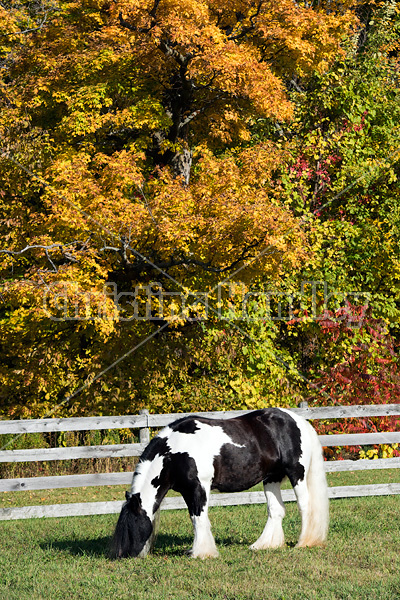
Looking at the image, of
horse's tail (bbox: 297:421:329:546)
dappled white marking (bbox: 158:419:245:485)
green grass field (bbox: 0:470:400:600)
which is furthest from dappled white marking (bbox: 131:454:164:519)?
horse's tail (bbox: 297:421:329:546)

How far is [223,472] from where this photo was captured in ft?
22.2

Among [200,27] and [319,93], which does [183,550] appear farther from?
[319,93]

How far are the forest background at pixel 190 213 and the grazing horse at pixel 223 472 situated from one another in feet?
16.7

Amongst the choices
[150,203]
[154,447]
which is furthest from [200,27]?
[154,447]

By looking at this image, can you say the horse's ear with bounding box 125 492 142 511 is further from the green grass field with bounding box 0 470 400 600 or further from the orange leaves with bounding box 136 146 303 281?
the orange leaves with bounding box 136 146 303 281

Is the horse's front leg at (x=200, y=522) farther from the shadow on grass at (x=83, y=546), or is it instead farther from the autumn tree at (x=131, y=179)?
the autumn tree at (x=131, y=179)

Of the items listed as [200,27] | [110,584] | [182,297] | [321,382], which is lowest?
[321,382]

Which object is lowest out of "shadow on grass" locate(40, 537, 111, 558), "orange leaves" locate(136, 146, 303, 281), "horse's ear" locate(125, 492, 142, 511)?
"shadow on grass" locate(40, 537, 111, 558)

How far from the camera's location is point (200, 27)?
44.9 feet

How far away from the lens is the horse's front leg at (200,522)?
643cm

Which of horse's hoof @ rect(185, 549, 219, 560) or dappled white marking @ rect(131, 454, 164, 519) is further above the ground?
dappled white marking @ rect(131, 454, 164, 519)

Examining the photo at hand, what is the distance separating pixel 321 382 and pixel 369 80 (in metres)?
7.94

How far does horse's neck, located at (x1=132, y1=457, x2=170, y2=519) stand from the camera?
253 inches

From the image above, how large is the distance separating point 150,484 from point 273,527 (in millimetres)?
1356
